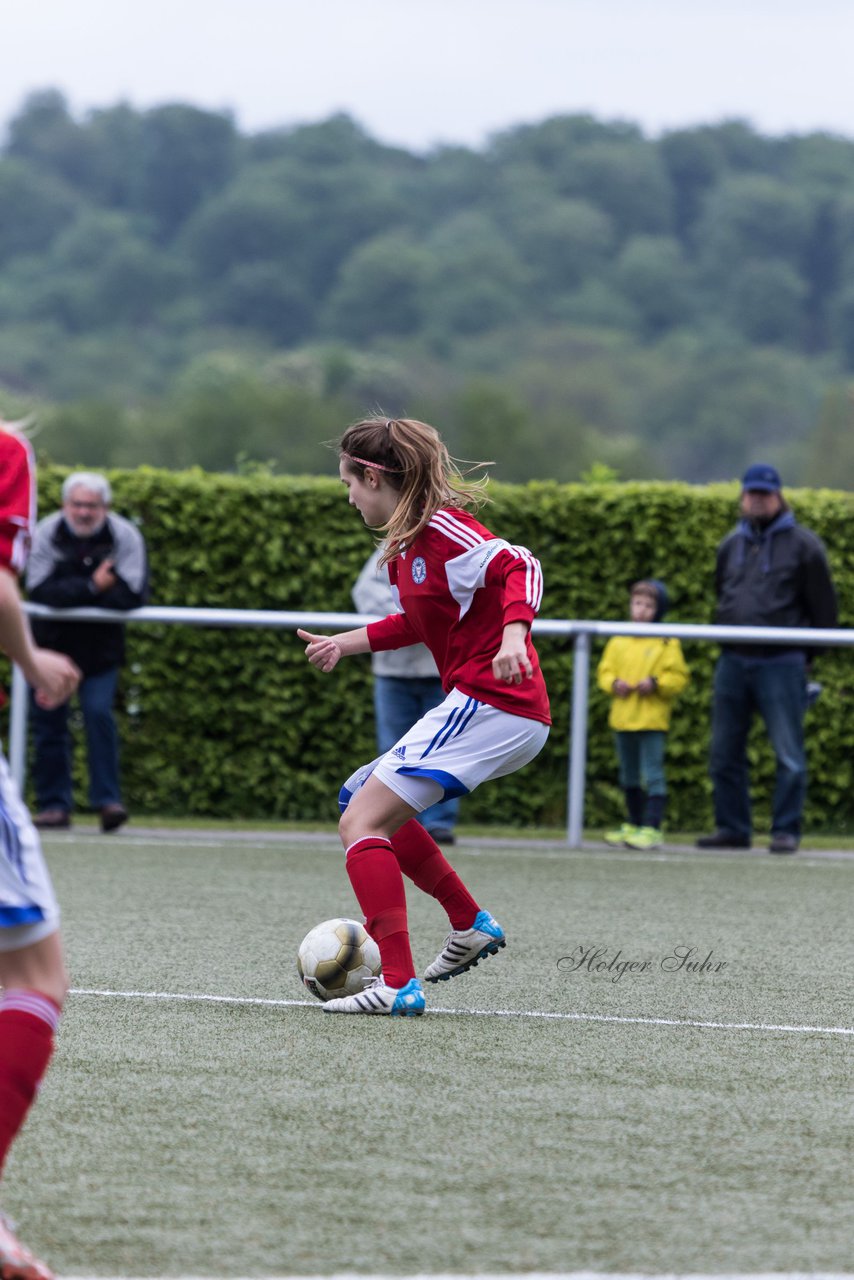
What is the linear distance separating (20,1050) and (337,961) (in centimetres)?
238

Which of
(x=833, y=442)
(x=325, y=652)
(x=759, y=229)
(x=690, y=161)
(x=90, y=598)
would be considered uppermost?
(x=690, y=161)

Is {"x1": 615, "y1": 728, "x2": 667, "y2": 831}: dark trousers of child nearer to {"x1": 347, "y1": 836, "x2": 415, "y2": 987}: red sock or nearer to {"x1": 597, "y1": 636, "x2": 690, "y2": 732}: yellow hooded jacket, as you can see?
{"x1": 597, "y1": 636, "x2": 690, "y2": 732}: yellow hooded jacket

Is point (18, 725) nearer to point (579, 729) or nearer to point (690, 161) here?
point (579, 729)

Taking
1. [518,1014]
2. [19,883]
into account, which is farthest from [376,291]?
[19,883]

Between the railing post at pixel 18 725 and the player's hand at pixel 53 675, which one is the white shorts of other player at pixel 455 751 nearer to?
the player's hand at pixel 53 675

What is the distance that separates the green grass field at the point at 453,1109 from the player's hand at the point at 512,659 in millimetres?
919

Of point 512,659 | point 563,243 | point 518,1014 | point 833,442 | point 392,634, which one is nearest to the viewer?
point 512,659

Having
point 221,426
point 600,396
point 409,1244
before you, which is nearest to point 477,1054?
point 409,1244

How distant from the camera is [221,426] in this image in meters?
86.2

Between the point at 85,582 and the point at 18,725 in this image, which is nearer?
the point at 85,582

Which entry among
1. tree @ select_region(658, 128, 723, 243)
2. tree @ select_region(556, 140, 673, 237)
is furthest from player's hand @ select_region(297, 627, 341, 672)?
tree @ select_region(658, 128, 723, 243)

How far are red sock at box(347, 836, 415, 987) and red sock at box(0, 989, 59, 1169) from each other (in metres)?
2.07

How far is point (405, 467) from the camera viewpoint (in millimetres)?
5105

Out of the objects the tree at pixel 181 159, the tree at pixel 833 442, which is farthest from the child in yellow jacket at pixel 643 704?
the tree at pixel 181 159
